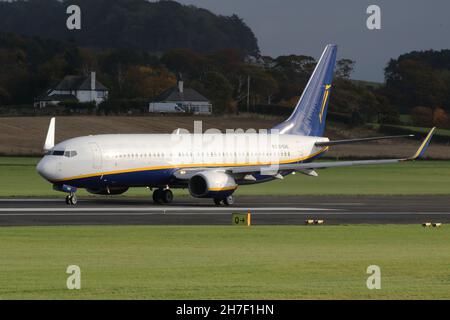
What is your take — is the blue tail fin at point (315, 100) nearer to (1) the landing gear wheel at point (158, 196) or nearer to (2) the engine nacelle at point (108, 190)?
(1) the landing gear wheel at point (158, 196)

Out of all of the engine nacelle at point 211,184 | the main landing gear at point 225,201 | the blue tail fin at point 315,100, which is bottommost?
the main landing gear at point 225,201

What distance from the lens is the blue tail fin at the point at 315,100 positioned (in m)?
70.4

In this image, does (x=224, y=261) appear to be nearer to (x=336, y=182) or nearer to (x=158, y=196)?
(x=158, y=196)

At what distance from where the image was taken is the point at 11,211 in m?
52.0

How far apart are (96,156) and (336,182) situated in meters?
35.7

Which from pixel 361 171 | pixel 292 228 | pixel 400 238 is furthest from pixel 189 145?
pixel 361 171

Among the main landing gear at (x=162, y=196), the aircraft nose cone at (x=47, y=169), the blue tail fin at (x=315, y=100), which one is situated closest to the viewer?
the aircraft nose cone at (x=47, y=169)

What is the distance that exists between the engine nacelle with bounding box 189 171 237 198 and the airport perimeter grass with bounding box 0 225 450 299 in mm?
15193

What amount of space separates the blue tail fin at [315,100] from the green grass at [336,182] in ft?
18.5

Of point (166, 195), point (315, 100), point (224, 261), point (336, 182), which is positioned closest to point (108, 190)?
point (166, 195)

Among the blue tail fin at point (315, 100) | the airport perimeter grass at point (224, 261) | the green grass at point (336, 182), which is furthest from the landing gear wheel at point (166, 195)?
the airport perimeter grass at point (224, 261)

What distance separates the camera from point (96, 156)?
5756 centimetres

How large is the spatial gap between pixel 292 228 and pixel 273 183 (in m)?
45.0
